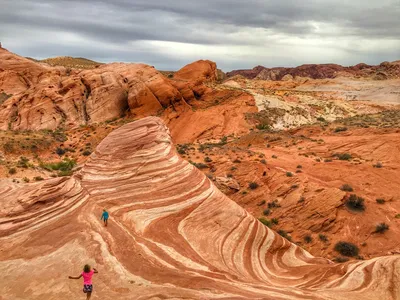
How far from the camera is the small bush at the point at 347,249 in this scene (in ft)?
64.2

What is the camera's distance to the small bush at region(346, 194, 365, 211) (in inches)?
905

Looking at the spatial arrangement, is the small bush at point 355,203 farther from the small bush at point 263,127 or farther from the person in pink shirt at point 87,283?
the small bush at point 263,127

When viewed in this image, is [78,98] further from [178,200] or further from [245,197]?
[178,200]

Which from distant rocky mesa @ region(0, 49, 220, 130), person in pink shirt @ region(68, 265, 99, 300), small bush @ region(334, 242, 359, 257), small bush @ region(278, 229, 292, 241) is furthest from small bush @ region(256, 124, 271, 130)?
person in pink shirt @ region(68, 265, 99, 300)

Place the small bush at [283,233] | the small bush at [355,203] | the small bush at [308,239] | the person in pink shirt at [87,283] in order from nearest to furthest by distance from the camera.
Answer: the person in pink shirt at [87,283], the small bush at [308,239], the small bush at [283,233], the small bush at [355,203]

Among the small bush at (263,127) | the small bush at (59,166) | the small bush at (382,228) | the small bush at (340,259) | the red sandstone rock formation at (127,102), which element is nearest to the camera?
the small bush at (340,259)

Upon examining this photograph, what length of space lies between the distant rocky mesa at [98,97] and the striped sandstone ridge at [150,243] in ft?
133

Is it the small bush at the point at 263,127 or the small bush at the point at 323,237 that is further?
the small bush at the point at 263,127

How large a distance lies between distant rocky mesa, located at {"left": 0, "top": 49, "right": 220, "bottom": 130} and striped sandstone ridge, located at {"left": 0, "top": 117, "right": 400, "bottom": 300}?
40.6 meters

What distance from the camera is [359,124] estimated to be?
43.2 meters

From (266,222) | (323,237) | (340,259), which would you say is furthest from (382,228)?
(266,222)

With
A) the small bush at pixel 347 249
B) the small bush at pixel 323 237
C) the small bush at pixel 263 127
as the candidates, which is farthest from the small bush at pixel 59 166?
the small bush at pixel 263 127

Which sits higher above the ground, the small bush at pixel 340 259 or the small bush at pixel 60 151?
the small bush at pixel 340 259

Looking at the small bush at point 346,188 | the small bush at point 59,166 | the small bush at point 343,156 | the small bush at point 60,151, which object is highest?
the small bush at point 343,156
